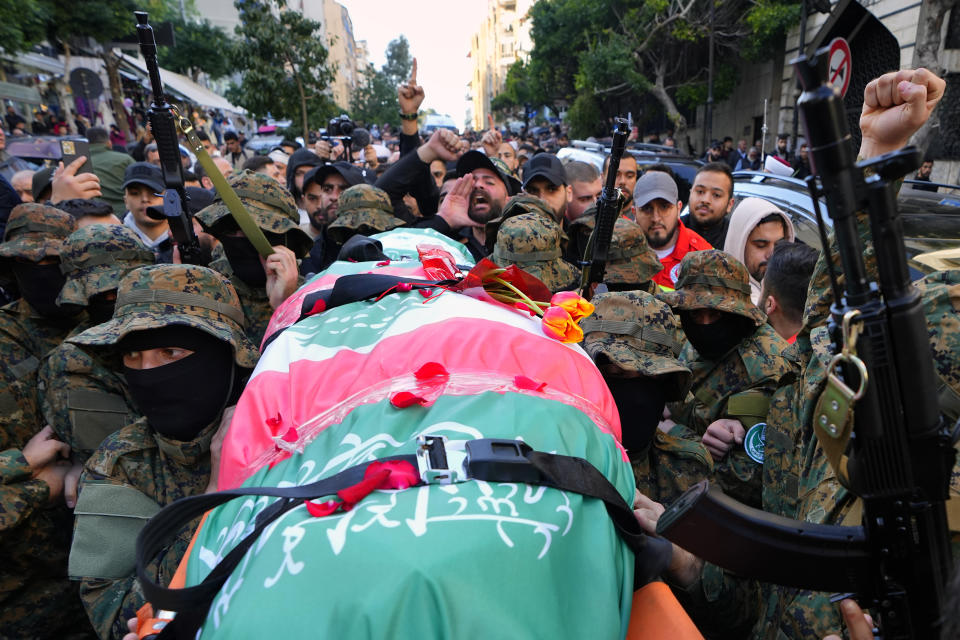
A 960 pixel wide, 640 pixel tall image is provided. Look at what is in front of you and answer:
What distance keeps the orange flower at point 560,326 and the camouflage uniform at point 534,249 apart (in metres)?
1.59

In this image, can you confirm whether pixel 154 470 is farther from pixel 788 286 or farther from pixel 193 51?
pixel 193 51

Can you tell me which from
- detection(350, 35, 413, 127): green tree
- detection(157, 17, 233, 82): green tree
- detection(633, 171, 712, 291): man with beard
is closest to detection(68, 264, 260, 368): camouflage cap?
detection(633, 171, 712, 291): man with beard

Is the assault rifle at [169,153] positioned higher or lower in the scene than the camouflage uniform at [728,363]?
higher

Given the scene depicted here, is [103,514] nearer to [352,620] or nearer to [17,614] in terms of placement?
[17,614]

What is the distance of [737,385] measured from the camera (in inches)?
105

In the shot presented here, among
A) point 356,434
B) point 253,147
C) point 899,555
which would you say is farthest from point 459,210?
point 253,147

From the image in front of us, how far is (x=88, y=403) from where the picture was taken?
102 inches

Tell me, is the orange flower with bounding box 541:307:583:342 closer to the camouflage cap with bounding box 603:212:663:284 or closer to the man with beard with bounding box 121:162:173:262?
the camouflage cap with bounding box 603:212:663:284

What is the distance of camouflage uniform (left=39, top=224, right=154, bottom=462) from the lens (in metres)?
2.53

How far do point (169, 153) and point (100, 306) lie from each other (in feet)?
3.05

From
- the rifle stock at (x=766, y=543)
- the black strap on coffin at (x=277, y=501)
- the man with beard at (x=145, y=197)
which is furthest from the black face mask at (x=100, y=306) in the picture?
the rifle stock at (x=766, y=543)

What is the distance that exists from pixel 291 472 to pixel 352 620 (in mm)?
438

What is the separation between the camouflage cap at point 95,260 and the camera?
2852 millimetres

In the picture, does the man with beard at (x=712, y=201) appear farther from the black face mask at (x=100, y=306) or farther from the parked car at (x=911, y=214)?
the black face mask at (x=100, y=306)
